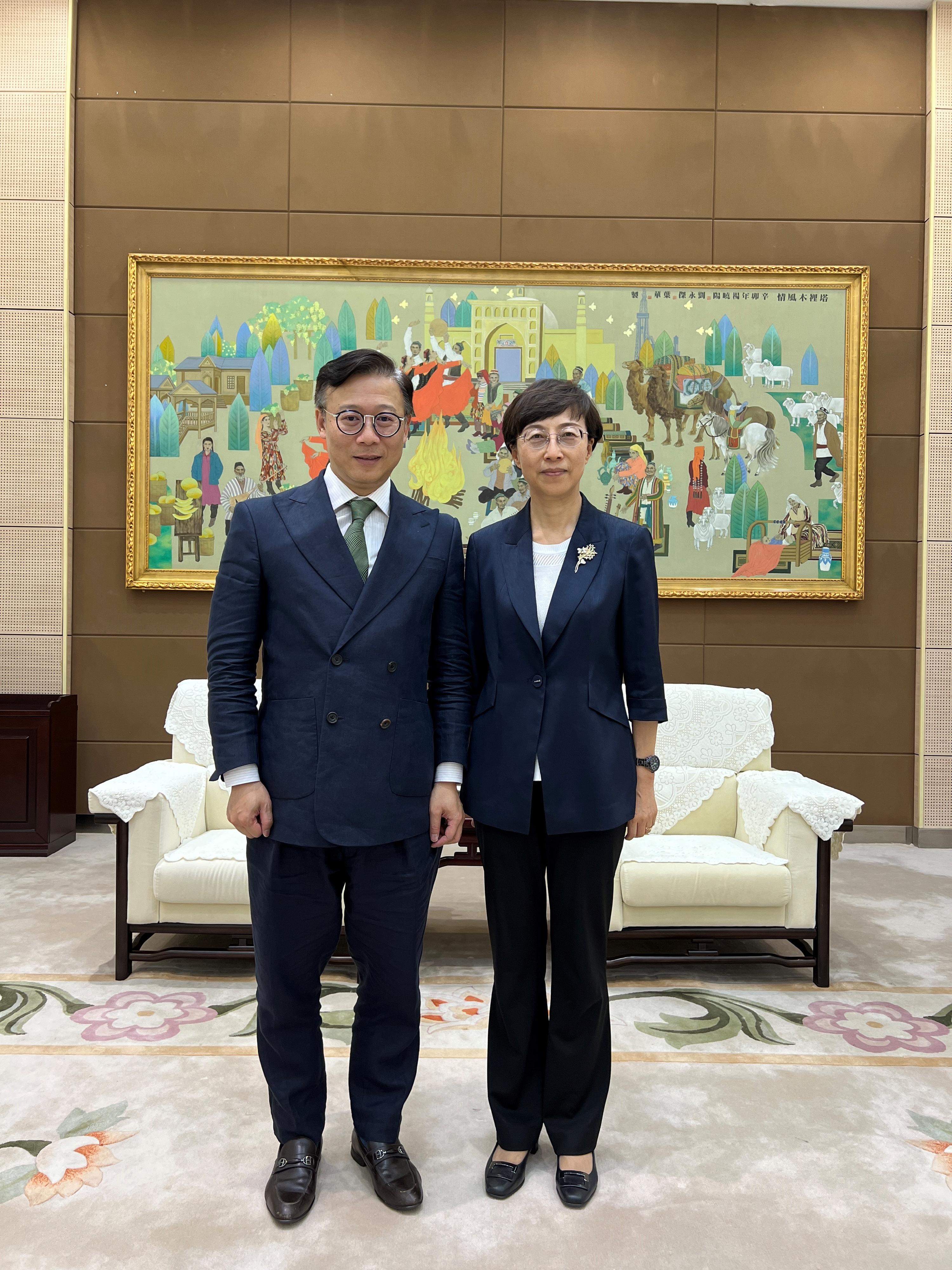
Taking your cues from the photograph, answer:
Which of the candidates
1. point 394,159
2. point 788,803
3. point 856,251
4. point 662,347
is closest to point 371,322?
point 394,159

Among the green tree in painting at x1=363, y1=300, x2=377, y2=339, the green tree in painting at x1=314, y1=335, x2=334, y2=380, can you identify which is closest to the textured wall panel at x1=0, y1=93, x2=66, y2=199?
the green tree in painting at x1=314, y1=335, x2=334, y2=380

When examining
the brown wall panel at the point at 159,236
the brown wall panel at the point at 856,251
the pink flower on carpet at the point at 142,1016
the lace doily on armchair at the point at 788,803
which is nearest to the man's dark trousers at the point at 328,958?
the pink flower on carpet at the point at 142,1016

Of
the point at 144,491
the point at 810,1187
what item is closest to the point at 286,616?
the point at 810,1187

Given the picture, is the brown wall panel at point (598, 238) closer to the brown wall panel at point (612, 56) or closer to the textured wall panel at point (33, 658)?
the brown wall panel at point (612, 56)

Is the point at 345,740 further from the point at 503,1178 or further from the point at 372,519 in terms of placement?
the point at 503,1178

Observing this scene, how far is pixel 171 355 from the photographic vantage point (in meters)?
4.89

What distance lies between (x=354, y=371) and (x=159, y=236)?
12.6 ft

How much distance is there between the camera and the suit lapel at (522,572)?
1.83m

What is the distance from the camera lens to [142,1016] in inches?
109

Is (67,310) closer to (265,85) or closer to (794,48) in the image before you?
(265,85)

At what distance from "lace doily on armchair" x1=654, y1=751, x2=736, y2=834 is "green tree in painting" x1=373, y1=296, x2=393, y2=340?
2755mm

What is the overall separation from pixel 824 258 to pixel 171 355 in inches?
138

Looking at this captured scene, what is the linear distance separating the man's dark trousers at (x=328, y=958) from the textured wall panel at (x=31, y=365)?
3.90 m

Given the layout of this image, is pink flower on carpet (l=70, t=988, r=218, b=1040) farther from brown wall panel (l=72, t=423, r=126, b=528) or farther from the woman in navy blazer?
brown wall panel (l=72, t=423, r=126, b=528)
